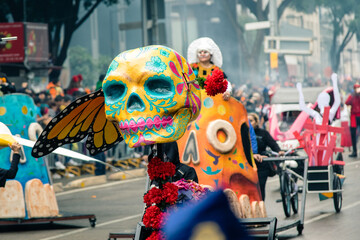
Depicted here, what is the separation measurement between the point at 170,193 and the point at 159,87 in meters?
0.68

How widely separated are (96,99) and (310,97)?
1192cm

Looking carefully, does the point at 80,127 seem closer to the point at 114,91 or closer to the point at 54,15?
the point at 114,91

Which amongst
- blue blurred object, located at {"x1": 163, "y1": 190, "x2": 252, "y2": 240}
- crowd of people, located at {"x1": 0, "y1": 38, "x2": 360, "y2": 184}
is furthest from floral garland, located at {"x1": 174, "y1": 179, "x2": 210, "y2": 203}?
blue blurred object, located at {"x1": 163, "y1": 190, "x2": 252, "y2": 240}

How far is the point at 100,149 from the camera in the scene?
225 inches

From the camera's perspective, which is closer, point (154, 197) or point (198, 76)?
point (154, 197)

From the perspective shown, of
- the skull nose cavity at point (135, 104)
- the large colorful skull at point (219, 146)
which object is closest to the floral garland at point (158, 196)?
the skull nose cavity at point (135, 104)

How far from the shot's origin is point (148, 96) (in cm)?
493

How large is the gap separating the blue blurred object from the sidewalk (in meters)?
14.4

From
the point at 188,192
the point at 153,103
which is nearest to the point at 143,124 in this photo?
the point at 153,103

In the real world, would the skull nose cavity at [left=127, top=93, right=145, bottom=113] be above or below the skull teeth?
above

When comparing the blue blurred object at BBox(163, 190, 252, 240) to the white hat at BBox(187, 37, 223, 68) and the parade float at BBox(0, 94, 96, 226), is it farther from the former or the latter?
the parade float at BBox(0, 94, 96, 226)

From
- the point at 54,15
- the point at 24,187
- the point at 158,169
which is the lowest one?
the point at 24,187

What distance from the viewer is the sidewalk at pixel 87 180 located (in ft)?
53.9

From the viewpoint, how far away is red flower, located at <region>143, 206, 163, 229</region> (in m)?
4.85
